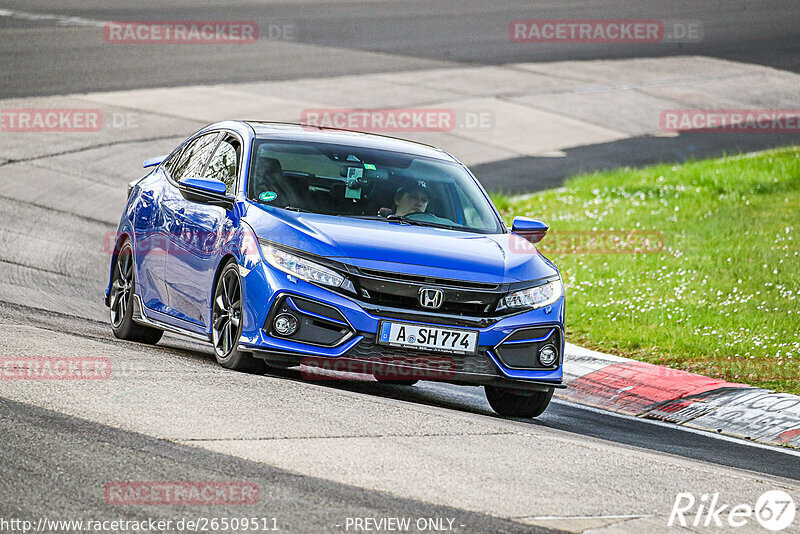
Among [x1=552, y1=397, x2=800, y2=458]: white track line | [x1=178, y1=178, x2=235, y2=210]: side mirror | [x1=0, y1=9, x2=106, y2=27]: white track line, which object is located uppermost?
[x1=178, y1=178, x2=235, y2=210]: side mirror

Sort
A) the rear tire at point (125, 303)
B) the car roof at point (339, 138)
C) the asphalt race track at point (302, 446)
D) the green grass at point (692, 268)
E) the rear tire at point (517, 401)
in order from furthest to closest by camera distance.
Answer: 1. the green grass at point (692, 268)
2. the rear tire at point (125, 303)
3. the car roof at point (339, 138)
4. the rear tire at point (517, 401)
5. the asphalt race track at point (302, 446)

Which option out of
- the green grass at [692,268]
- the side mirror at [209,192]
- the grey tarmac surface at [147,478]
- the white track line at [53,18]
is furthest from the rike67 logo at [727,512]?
the white track line at [53,18]

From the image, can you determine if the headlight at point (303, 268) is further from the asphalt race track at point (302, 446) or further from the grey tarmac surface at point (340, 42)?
the grey tarmac surface at point (340, 42)

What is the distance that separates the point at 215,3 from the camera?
1427 inches

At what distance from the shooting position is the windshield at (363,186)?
8.79 m

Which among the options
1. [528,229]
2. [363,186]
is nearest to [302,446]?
[363,186]

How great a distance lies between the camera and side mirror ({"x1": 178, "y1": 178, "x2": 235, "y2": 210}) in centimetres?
874

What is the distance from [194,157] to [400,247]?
256cm

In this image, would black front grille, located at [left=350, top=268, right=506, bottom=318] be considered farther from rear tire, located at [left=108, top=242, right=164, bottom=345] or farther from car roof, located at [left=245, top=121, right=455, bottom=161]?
rear tire, located at [left=108, top=242, right=164, bottom=345]

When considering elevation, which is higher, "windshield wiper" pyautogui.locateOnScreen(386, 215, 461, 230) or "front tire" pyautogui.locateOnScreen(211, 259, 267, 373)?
"windshield wiper" pyautogui.locateOnScreen(386, 215, 461, 230)

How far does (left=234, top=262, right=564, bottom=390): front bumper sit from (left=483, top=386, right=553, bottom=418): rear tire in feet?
2.02

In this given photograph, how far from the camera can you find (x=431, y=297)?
7922 mm

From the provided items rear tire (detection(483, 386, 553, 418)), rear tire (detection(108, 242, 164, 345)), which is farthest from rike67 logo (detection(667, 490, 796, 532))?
rear tire (detection(108, 242, 164, 345))

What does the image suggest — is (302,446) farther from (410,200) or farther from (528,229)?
(528,229)
